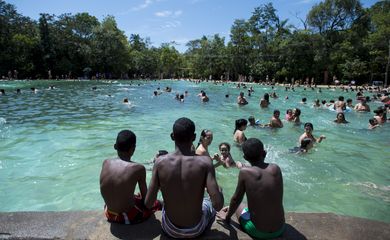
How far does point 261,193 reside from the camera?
3500mm

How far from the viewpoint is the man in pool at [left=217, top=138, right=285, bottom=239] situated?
11.5 feet

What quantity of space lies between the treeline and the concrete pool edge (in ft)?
155

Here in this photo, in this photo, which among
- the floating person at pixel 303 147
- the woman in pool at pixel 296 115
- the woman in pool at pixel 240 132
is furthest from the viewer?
the woman in pool at pixel 296 115

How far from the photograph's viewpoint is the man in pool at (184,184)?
11.0ft

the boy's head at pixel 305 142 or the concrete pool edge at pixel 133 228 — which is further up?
the concrete pool edge at pixel 133 228

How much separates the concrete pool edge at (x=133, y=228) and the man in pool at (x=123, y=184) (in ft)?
0.37

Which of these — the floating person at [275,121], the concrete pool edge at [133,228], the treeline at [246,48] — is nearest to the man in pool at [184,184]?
the concrete pool edge at [133,228]

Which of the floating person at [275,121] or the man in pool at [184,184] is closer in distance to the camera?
the man in pool at [184,184]

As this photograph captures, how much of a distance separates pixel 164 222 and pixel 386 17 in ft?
168

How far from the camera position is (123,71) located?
249 feet

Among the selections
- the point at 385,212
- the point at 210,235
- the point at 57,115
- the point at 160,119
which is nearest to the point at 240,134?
the point at 385,212

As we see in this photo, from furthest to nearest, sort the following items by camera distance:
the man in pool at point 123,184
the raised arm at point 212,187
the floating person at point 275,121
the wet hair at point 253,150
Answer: the floating person at point 275,121 → the man in pool at point 123,184 → the wet hair at point 253,150 → the raised arm at point 212,187

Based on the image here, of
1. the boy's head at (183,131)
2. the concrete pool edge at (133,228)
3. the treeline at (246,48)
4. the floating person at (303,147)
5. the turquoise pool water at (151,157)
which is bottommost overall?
the turquoise pool water at (151,157)

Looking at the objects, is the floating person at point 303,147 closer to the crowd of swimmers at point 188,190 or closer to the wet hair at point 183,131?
the crowd of swimmers at point 188,190
